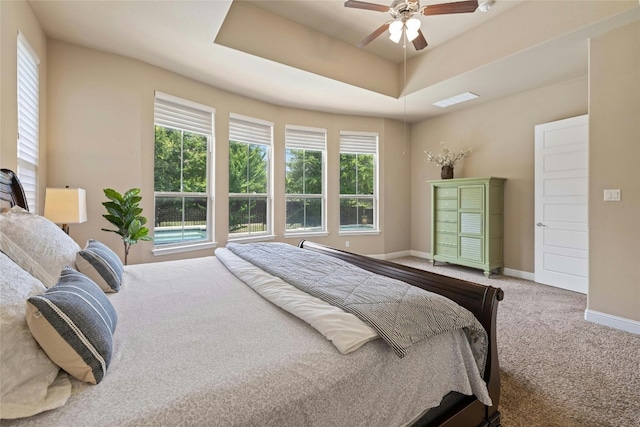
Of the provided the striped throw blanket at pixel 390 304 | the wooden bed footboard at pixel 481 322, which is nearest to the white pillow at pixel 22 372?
the striped throw blanket at pixel 390 304

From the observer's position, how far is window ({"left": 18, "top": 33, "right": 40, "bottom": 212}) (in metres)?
2.29

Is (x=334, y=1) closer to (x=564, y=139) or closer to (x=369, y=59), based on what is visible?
(x=369, y=59)

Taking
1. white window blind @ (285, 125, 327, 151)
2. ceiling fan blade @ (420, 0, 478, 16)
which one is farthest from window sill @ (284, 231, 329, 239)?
ceiling fan blade @ (420, 0, 478, 16)

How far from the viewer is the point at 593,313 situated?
2.73 meters

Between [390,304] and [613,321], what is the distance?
9.26ft

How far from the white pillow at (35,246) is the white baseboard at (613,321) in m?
4.14

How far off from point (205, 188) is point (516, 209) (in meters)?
4.61

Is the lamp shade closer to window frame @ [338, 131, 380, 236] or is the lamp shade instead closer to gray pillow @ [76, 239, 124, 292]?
gray pillow @ [76, 239, 124, 292]

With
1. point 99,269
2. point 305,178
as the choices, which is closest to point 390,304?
point 99,269

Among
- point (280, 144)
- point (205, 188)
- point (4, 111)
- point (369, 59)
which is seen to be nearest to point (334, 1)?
point (369, 59)

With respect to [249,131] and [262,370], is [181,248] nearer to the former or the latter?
Result: [249,131]

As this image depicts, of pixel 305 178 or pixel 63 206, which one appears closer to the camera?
pixel 63 206

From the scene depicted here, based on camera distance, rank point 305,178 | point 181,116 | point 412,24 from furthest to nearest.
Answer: point 305,178 → point 181,116 → point 412,24

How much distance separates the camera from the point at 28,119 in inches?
96.2
